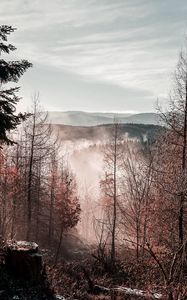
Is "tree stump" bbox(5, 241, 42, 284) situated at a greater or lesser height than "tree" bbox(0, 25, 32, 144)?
lesser

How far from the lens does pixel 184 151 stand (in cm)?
1830

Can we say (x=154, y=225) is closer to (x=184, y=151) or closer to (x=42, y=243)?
(x=184, y=151)

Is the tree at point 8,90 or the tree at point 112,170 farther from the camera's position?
the tree at point 112,170

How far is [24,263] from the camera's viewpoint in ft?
46.1

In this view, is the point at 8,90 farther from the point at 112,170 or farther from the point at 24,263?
the point at 112,170

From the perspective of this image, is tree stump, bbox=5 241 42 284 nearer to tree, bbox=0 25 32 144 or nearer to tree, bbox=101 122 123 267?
tree, bbox=0 25 32 144

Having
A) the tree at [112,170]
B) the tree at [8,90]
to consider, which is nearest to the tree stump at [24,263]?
the tree at [8,90]

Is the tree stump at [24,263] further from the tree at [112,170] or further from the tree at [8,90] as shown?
the tree at [112,170]

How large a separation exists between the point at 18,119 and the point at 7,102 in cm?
68

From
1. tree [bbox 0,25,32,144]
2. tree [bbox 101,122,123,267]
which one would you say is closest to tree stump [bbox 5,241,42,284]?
tree [bbox 0,25,32,144]

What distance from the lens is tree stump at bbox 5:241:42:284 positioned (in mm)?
13883

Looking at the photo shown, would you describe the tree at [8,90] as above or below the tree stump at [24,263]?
above

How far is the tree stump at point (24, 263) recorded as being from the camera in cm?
1388

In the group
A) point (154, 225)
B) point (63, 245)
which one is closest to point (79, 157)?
point (63, 245)
